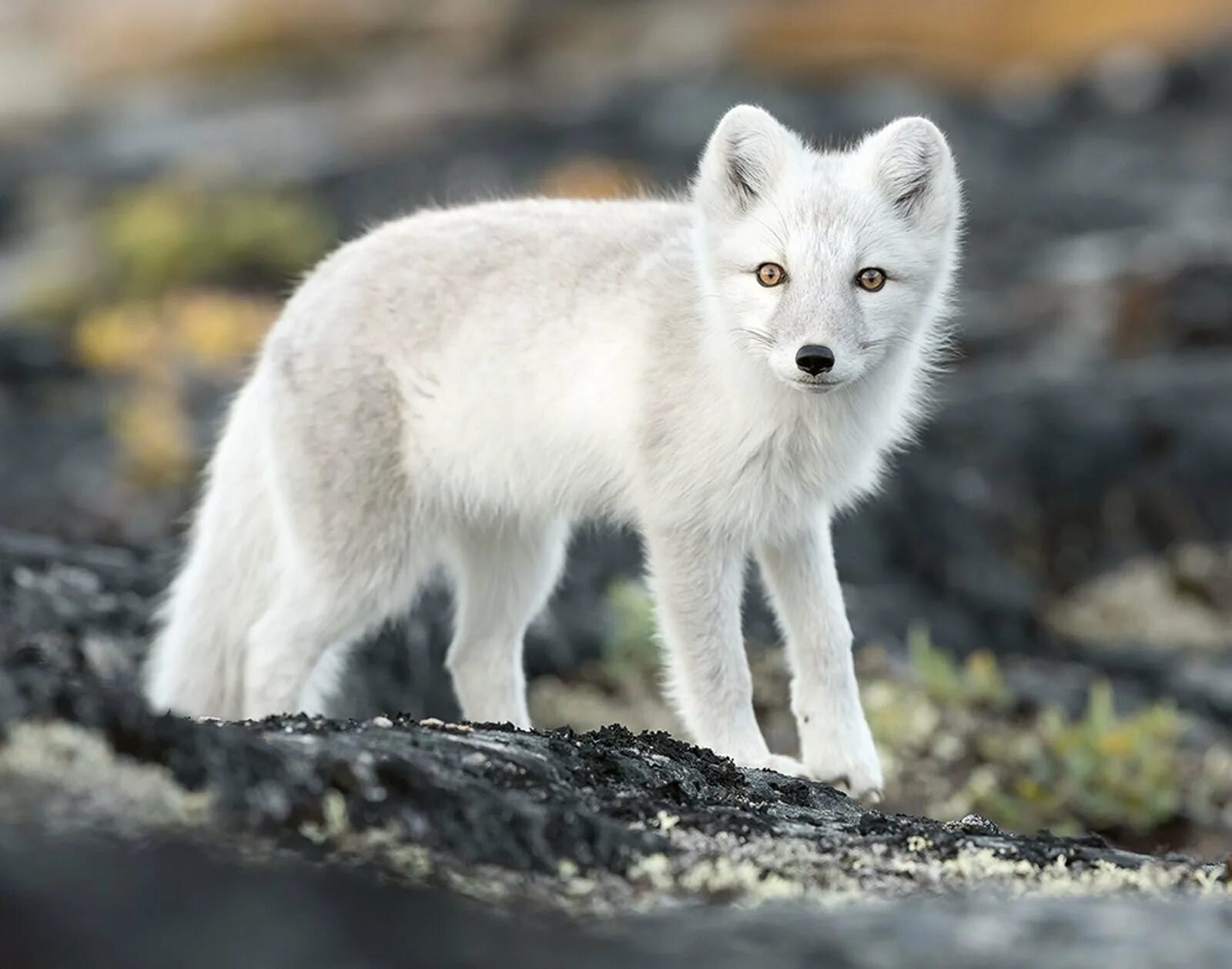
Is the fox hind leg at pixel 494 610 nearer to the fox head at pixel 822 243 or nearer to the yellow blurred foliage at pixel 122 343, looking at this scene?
the fox head at pixel 822 243

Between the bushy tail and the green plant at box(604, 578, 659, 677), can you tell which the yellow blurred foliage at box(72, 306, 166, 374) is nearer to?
the green plant at box(604, 578, 659, 677)

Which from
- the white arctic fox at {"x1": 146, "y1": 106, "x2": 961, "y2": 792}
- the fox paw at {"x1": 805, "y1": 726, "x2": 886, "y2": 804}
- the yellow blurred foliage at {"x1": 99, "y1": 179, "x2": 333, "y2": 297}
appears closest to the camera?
the white arctic fox at {"x1": 146, "y1": 106, "x2": 961, "y2": 792}

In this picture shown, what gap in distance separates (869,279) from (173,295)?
30.3 ft

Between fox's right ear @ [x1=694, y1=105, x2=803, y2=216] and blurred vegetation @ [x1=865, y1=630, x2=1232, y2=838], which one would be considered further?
blurred vegetation @ [x1=865, y1=630, x2=1232, y2=838]

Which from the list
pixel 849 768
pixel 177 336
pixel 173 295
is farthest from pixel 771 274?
pixel 173 295

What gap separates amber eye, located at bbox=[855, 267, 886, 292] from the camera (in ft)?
13.4

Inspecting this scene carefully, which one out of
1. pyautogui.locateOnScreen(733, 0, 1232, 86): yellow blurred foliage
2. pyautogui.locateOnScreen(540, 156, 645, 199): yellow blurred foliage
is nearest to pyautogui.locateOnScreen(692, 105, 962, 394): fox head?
pyautogui.locateOnScreen(540, 156, 645, 199): yellow blurred foliage

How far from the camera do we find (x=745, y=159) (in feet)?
14.0

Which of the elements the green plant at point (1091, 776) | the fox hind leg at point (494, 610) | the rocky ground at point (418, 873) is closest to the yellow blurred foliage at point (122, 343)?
the fox hind leg at point (494, 610)

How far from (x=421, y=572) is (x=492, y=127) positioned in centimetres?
1179

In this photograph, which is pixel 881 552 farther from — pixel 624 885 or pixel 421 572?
pixel 624 885

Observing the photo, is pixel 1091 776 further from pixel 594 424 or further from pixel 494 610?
pixel 594 424

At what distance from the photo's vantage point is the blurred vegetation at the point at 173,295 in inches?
365

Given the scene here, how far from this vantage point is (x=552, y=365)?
4664 mm
